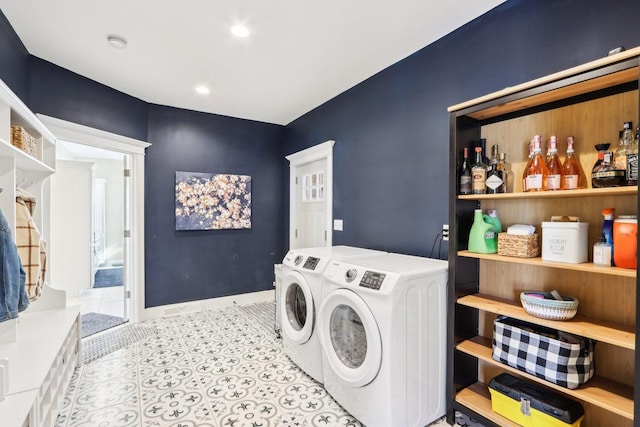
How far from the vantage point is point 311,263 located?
234 centimetres

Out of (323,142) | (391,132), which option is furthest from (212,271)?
(391,132)

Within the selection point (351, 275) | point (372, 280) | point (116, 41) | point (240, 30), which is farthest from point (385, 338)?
point (116, 41)

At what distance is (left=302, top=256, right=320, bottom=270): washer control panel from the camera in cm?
229

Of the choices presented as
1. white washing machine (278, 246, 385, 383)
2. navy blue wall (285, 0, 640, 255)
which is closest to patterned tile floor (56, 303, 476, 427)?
white washing machine (278, 246, 385, 383)

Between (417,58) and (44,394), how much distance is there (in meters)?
3.17

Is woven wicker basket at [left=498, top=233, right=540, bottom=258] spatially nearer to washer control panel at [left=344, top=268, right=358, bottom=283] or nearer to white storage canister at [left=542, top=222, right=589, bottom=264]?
white storage canister at [left=542, top=222, right=589, bottom=264]

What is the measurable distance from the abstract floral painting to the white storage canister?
11.2 ft

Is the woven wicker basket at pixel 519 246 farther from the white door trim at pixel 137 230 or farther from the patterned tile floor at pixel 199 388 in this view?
the white door trim at pixel 137 230

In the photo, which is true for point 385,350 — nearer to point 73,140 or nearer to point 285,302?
point 285,302

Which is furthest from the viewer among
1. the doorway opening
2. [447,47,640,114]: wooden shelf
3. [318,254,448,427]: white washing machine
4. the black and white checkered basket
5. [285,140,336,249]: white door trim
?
the doorway opening

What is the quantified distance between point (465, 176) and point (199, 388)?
2.29 metres

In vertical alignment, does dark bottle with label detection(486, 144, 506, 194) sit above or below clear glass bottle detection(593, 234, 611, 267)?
above

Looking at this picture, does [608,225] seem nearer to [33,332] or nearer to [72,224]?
[33,332]

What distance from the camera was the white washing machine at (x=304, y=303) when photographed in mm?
2242
